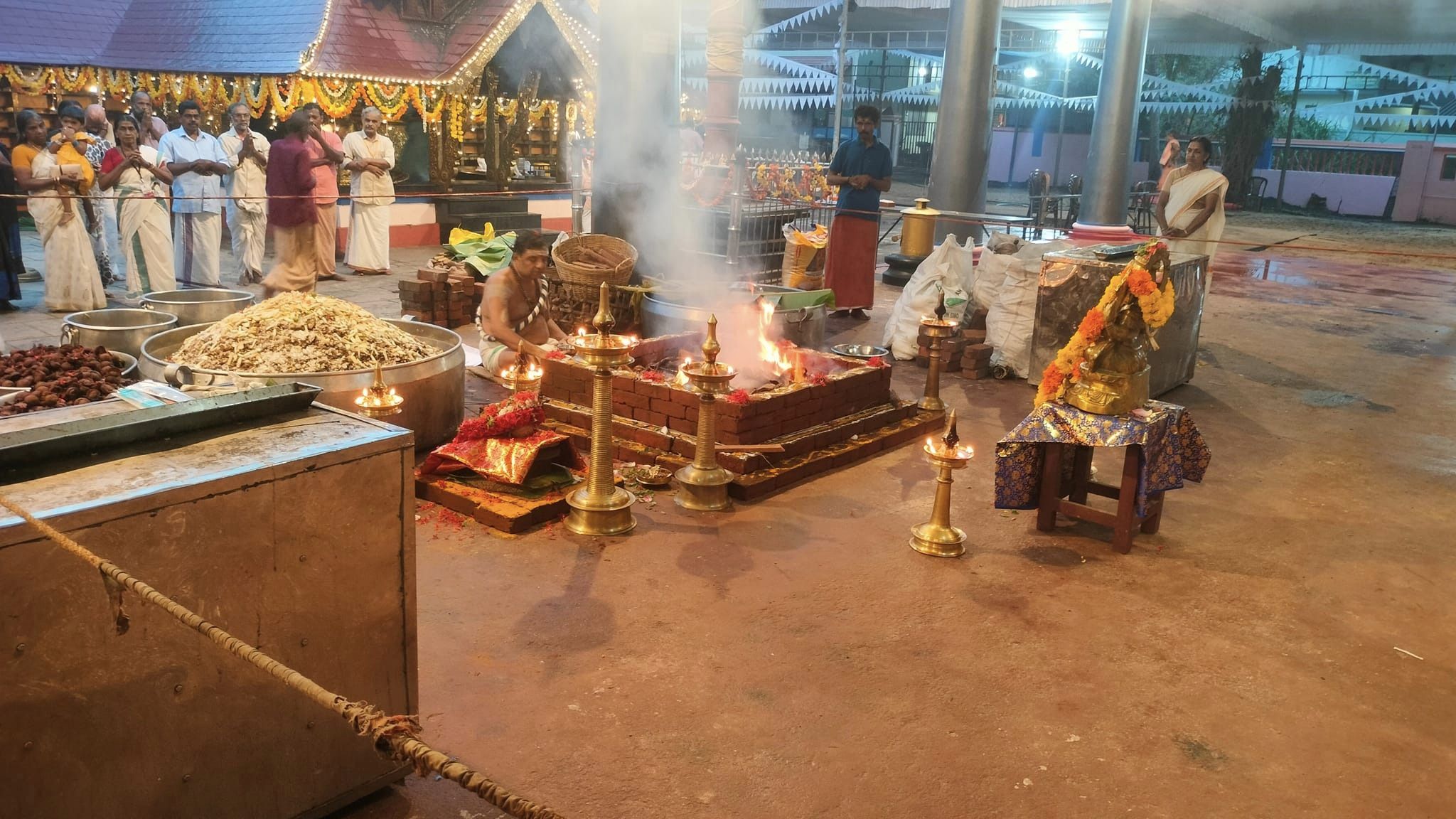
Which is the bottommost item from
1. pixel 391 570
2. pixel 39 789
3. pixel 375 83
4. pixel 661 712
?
pixel 661 712

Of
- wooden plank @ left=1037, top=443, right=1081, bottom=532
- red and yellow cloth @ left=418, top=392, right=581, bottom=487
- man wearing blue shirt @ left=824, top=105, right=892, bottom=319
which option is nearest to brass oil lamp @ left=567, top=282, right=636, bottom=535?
red and yellow cloth @ left=418, top=392, right=581, bottom=487

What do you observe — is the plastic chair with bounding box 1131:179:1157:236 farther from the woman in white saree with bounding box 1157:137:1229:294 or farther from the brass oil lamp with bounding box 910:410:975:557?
the brass oil lamp with bounding box 910:410:975:557

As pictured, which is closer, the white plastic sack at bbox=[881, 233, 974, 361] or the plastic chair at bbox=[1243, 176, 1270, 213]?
the white plastic sack at bbox=[881, 233, 974, 361]

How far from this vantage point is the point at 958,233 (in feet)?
46.9

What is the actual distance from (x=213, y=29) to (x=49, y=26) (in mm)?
2845

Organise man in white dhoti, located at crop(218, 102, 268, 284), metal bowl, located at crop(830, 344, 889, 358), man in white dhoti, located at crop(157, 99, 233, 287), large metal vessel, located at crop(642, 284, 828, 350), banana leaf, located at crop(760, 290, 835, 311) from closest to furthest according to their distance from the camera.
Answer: metal bowl, located at crop(830, 344, 889, 358) < large metal vessel, located at crop(642, 284, 828, 350) < banana leaf, located at crop(760, 290, 835, 311) < man in white dhoti, located at crop(157, 99, 233, 287) < man in white dhoti, located at crop(218, 102, 268, 284)

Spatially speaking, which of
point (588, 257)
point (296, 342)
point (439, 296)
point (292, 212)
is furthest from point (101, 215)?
point (296, 342)

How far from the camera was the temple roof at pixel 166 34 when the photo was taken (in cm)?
1380

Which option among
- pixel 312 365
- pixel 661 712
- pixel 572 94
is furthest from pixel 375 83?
pixel 661 712

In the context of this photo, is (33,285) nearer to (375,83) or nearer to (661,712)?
(375,83)

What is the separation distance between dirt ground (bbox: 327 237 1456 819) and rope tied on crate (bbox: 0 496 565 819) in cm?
117

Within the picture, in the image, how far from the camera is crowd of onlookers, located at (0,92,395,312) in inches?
378

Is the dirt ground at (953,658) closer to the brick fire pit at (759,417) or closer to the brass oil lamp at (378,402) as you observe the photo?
the brick fire pit at (759,417)

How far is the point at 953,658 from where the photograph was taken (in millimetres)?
4078
